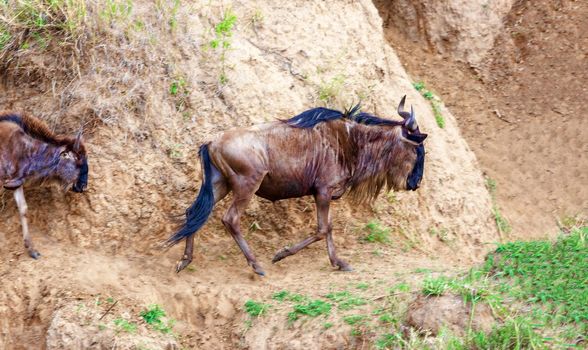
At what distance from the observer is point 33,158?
9969 millimetres

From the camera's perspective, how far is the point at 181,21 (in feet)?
37.4

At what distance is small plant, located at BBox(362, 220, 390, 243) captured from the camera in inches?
426

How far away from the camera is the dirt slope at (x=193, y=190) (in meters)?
9.28

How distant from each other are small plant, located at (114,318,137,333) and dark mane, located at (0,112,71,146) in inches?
95.6

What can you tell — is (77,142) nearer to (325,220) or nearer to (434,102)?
(325,220)

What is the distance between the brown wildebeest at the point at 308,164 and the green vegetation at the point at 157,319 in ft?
2.92

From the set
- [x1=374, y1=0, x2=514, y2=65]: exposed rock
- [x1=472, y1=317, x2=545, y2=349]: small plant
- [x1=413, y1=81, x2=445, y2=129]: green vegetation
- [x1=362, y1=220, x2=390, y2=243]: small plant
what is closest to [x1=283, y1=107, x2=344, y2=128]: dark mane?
[x1=362, y1=220, x2=390, y2=243]: small plant

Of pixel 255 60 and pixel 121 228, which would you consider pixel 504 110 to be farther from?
pixel 121 228

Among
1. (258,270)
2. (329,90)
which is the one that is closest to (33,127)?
(258,270)

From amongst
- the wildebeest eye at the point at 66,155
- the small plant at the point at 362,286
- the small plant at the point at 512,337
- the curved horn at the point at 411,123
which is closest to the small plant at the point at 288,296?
the small plant at the point at 362,286

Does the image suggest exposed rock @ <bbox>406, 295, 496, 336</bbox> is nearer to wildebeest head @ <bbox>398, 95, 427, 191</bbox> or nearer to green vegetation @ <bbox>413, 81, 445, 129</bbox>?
wildebeest head @ <bbox>398, 95, 427, 191</bbox>

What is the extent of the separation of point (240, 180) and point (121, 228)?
60.2 inches

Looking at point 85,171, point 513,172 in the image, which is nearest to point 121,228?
point 85,171

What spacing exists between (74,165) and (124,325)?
2.19m
